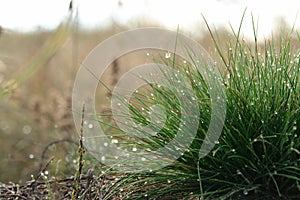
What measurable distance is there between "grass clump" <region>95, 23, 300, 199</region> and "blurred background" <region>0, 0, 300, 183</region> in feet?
0.83

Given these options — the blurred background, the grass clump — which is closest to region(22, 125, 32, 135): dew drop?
the blurred background

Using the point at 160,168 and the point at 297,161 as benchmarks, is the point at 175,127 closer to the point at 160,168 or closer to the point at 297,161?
the point at 160,168

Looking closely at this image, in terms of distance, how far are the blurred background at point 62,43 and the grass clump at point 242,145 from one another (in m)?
0.25

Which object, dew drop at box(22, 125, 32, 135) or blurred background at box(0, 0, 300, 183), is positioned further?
dew drop at box(22, 125, 32, 135)

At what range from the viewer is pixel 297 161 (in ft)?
5.84

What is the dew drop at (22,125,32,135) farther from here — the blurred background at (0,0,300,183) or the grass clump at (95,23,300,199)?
the grass clump at (95,23,300,199)

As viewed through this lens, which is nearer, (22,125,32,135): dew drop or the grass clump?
the grass clump

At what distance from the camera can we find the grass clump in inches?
70.7

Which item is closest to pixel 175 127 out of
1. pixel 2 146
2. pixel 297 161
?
pixel 297 161

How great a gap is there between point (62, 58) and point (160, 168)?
506 cm

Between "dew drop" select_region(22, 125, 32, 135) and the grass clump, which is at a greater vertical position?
the grass clump

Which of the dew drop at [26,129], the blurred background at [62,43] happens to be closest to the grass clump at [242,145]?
the blurred background at [62,43]

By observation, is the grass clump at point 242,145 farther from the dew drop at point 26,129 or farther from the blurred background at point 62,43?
the dew drop at point 26,129

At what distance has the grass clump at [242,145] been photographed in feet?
5.89
